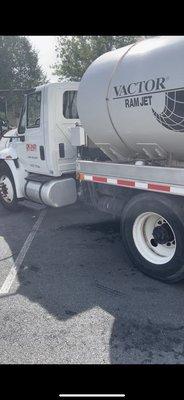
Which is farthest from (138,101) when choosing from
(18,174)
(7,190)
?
(7,190)

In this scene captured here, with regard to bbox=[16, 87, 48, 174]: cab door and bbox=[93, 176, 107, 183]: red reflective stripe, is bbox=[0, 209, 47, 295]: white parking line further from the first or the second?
bbox=[93, 176, 107, 183]: red reflective stripe

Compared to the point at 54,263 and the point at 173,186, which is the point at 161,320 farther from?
the point at 54,263

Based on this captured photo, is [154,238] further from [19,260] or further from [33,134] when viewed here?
[33,134]

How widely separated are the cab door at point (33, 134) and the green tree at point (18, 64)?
33.9 metres

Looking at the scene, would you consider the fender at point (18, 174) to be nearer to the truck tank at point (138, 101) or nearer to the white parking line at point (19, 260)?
the white parking line at point (19, 260)

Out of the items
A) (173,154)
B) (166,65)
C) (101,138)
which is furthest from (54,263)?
(166,65)

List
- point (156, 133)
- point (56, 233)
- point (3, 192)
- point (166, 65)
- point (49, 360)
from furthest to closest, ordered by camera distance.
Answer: point (3, 192) → point (56, 233) → point (156, 133) → point (166, 65) → point (49, 360)

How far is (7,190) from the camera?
26.0 ft

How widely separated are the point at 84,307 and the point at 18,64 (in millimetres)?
41531

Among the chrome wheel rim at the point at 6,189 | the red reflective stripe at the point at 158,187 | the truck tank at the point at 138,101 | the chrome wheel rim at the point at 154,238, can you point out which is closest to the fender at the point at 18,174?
the chrome wheel rim at the point at 6,189

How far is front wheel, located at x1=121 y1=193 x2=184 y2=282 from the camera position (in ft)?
13.6

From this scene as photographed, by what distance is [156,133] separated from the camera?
14.1ft

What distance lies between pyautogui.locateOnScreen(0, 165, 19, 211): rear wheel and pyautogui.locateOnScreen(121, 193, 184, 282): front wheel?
3.67m

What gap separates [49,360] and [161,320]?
48.1 inches
